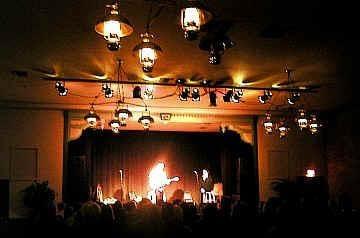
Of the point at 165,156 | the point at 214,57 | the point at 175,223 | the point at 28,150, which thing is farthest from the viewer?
the point at 165,156

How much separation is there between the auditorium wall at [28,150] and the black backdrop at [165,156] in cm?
180

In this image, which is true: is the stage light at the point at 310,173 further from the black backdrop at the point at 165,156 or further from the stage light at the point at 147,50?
the stage light at the point at 147,50

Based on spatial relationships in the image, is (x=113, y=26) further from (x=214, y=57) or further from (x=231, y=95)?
(x=231, y=95)

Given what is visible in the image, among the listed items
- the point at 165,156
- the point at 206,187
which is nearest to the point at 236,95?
the point at 206,187

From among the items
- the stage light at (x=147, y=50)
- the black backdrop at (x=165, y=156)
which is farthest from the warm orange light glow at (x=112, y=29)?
the black backdrop at (x=165, y=156)

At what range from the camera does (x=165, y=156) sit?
55.0 ft

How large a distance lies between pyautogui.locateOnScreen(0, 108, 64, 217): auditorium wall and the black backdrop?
180cm

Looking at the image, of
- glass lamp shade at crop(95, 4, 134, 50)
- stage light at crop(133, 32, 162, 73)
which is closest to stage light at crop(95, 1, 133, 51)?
glass lamp shade at crop(95, 4, 134, 50)

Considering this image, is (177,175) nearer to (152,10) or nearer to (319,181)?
(319,181)

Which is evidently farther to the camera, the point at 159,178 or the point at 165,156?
the point at 165,156

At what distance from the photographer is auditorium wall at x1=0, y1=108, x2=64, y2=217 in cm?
1259

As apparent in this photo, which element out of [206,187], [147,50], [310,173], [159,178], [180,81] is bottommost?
[206,187]

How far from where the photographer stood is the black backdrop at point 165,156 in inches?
615

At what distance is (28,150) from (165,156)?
17.8ft
